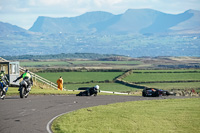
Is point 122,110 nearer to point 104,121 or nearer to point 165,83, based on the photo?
point 104,121

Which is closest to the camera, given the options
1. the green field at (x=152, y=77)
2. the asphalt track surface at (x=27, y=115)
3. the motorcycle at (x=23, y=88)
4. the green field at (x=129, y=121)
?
the asphalt track surface at (x=27, y=115)

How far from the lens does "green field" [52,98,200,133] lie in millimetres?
17719

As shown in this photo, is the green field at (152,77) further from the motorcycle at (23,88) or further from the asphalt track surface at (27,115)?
the asphalt track surface at (27,115)

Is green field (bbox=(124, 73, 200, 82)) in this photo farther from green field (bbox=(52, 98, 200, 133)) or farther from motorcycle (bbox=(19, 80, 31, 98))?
green field (bbox=(52, 98, 200, 133))

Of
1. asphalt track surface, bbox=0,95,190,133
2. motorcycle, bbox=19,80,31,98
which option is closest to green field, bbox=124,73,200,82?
motorcycle, bbox=19,80,31,98

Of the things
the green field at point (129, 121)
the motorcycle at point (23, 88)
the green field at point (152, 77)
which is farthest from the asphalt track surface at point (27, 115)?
the green field at point (152, 77)

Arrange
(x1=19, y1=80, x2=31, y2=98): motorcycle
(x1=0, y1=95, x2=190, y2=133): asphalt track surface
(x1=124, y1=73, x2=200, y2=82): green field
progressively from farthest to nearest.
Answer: (x1=124, y1=73, x2=200, y2=82): green field, (x1=19, y1=80, x2=31, y2=98): motorcycle, (x1=0, y1=95, x2=190, y2=133): asphalt track surface

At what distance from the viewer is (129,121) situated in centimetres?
1955

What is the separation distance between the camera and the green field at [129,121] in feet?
58.1

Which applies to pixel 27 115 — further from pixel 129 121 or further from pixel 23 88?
pixel 23 88

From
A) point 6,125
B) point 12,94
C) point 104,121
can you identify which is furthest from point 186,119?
point 12,94

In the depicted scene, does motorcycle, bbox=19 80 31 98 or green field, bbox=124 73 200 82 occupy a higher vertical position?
green field, bbox=124 73 200 82

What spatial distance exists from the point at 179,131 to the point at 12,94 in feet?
60.7

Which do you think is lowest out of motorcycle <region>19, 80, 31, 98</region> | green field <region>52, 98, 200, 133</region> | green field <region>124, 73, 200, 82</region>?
green field <region>52, 98, 200, 133</region>
